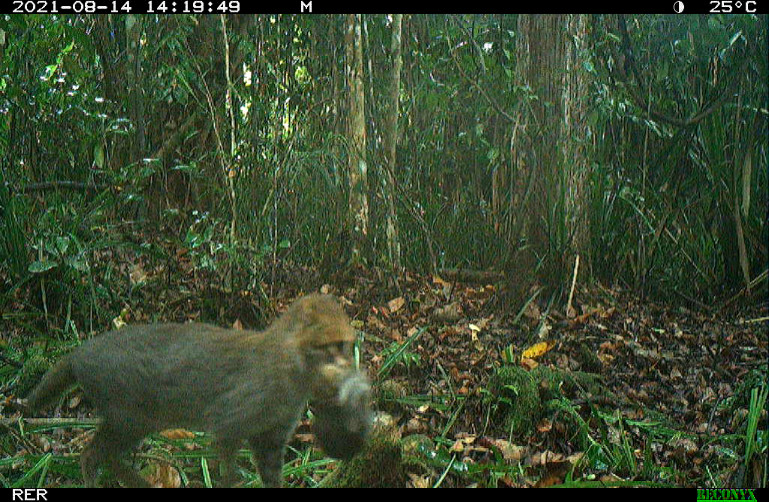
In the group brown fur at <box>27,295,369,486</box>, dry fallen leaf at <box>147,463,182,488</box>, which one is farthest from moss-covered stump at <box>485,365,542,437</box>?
dry fallen leaf at <box>147,463,182,488</box>

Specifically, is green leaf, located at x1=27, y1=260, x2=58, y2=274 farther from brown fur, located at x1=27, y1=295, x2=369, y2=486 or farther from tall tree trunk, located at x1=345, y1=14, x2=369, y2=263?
tall tree trunk, located at x1=345, y1=14, x2=369, y2=263

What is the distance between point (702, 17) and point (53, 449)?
8.60ft

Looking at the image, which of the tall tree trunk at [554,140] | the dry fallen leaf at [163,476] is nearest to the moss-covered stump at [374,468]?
the dry fallen leaf at [163,476]

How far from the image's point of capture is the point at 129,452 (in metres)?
1.85

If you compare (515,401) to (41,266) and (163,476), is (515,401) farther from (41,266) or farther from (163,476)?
(41,266)

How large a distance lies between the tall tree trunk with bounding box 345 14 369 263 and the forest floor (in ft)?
0.58

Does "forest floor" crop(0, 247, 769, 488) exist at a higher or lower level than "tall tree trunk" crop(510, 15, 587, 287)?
lower

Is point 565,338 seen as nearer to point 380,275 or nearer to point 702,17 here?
point 380,275

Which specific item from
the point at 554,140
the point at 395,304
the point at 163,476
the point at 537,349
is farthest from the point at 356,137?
the point at 163,476

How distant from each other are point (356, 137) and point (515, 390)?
101cm

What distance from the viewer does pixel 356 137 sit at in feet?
8.48

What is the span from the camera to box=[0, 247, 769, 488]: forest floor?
2.07 metres

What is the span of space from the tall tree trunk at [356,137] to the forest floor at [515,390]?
0.18 m
